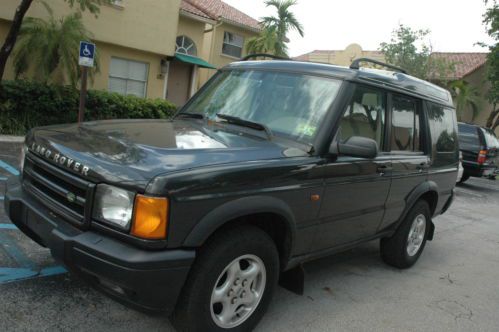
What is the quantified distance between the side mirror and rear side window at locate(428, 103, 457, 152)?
1.91 m

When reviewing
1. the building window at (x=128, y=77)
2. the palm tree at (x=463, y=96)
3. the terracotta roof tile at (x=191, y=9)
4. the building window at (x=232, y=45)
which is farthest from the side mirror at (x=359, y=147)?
the palm tree at (x=463, y=96)

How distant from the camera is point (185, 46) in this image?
19828 mm

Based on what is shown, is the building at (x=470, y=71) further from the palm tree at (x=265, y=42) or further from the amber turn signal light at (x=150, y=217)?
the amber turn signal light at (x=150, y=217)

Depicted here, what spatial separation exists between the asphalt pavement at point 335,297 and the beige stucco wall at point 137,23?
10.8 meters

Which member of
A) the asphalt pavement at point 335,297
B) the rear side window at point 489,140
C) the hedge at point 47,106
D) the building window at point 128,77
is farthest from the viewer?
the building window at point 128,77

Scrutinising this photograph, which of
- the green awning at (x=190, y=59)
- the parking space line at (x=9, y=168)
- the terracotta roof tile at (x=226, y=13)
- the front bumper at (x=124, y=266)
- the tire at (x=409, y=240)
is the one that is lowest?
the parking space line at (x=9, y=168)

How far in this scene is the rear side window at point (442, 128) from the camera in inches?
194

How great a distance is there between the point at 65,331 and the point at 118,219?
99cm

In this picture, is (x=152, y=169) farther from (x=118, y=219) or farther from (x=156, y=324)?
(x=156, y=324)

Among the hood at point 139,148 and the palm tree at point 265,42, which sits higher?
the palm tree at point 265,42

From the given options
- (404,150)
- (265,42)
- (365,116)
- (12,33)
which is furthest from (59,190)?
(265,42)

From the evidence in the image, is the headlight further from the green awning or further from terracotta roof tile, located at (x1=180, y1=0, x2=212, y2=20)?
terracotta roof tile, located at (x1=180, y1=0, x2=212, y2=20)

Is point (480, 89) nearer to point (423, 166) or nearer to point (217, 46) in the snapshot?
point (217, 46)

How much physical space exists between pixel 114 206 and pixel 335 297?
92.6 inches
